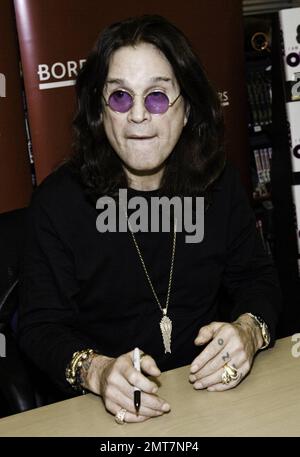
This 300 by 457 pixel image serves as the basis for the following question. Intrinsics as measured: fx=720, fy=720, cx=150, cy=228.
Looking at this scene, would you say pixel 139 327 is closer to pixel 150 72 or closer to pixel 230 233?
pixel 230 233

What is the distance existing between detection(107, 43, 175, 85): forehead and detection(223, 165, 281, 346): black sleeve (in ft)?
1.45

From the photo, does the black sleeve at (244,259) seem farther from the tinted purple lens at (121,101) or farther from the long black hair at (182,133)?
the tinted purple lens at (121,101)

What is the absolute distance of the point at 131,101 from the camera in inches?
72.8

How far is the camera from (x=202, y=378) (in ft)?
5.23

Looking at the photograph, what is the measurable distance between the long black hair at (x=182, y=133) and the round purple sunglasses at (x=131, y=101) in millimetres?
84

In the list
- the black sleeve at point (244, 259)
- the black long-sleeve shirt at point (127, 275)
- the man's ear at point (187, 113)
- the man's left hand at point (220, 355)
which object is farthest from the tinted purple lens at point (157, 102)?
the man's left hand at point (220, 355)

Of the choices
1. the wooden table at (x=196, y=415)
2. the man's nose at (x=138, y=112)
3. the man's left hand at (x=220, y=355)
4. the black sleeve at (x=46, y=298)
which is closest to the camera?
the wooden table at (x=196, y=415)

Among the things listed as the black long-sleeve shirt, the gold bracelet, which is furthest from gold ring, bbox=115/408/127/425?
the black long-sleeve shirt

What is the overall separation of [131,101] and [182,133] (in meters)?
0.31

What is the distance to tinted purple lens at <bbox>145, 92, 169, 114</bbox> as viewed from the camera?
1854 mm

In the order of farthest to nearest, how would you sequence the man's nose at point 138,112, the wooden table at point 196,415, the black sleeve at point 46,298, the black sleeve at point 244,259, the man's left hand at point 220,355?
the black sleeve at point 244,259 < the man's nose at point 138,112 < the black sleeve at point 46,298 < the man's left hand at point 220,355 < the wooden table at point 196,415

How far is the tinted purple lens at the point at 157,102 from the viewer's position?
185cm

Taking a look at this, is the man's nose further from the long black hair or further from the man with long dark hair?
the long black hair
